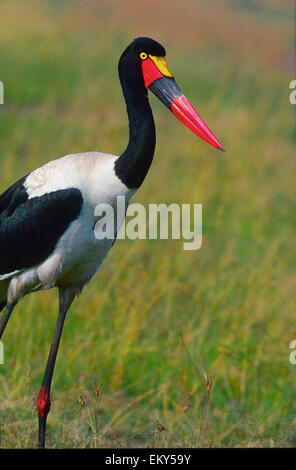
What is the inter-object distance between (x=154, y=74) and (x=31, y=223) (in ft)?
2.83

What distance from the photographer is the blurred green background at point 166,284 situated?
4992mm

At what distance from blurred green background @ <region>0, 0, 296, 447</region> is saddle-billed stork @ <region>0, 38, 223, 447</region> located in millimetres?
630

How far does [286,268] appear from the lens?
7.75 m

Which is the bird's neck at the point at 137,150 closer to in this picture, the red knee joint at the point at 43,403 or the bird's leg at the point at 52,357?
the bird's leg at the point at 52,357

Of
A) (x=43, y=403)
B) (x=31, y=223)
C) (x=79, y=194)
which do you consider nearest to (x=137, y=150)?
(x=79, y=194)

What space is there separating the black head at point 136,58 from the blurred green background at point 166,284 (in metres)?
1.28

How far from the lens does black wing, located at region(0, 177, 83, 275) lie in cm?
381

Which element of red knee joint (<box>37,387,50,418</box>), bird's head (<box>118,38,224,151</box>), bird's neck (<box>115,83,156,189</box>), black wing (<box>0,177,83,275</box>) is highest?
bird's head (<box>118,38,224,151</box>)

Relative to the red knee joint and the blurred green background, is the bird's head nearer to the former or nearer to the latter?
the blurred green background

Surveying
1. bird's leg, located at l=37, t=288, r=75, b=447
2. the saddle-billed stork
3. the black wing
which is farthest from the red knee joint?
the black wing

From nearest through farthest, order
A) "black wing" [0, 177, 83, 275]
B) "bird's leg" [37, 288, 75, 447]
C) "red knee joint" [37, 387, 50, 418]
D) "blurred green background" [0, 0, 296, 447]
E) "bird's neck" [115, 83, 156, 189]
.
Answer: "bird's neck" [115, 83, 156, 189] < "black wing" [0, 177, 83, 275] < "bird's leg" [37, 288, 75, 447] < "red knee joint" [37, 387, 50, 418] < "blurred green background" [0, 0, 296, 447]

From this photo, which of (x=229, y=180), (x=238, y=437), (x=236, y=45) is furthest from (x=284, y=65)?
(x=238, y=437)

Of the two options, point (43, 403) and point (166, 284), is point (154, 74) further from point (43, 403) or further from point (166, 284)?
point (166, 284)

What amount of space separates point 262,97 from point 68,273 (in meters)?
11.1
